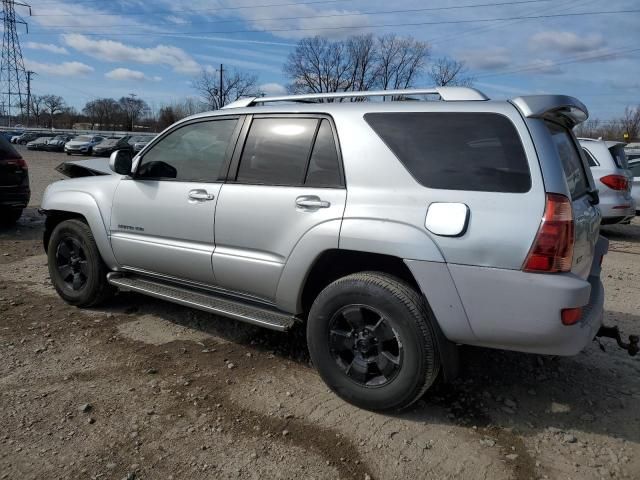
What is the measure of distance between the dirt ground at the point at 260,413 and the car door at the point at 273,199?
26.6 inches

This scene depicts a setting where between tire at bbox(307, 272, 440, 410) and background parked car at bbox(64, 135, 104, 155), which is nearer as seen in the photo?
tire at bbox(307, 272, 440, 410)

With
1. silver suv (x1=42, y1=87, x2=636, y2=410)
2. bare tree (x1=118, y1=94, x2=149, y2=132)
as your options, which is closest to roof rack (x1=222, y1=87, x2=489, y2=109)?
silver suv (x1=42, y1=87, x2=636, y2=410)

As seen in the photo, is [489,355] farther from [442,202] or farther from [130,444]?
[130,444]

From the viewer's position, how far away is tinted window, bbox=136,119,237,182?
3.94m

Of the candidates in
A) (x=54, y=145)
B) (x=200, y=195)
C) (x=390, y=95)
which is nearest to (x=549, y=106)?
(x=390, y=95)

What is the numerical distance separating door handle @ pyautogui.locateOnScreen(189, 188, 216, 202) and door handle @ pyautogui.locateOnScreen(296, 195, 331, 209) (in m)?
0.77

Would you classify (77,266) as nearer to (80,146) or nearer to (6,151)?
(6,151)

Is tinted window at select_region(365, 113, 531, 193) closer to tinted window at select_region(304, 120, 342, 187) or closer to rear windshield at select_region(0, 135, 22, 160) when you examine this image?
tinted window at select_region(304, 120, 342, 187)

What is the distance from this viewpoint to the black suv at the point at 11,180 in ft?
27.0

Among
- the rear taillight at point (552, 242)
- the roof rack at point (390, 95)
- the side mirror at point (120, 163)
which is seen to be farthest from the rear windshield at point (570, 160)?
the side mirror at point (120, 163)

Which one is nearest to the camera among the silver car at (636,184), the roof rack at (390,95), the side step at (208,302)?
the roof rack at (390,95)

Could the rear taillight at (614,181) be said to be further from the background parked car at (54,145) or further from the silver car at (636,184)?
the background parked car at (54,145)

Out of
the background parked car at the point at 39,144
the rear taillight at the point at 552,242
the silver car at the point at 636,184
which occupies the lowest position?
the background parked car at the point at 39,144

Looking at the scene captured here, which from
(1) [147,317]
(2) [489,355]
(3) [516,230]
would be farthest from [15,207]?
(3) [516,230]
